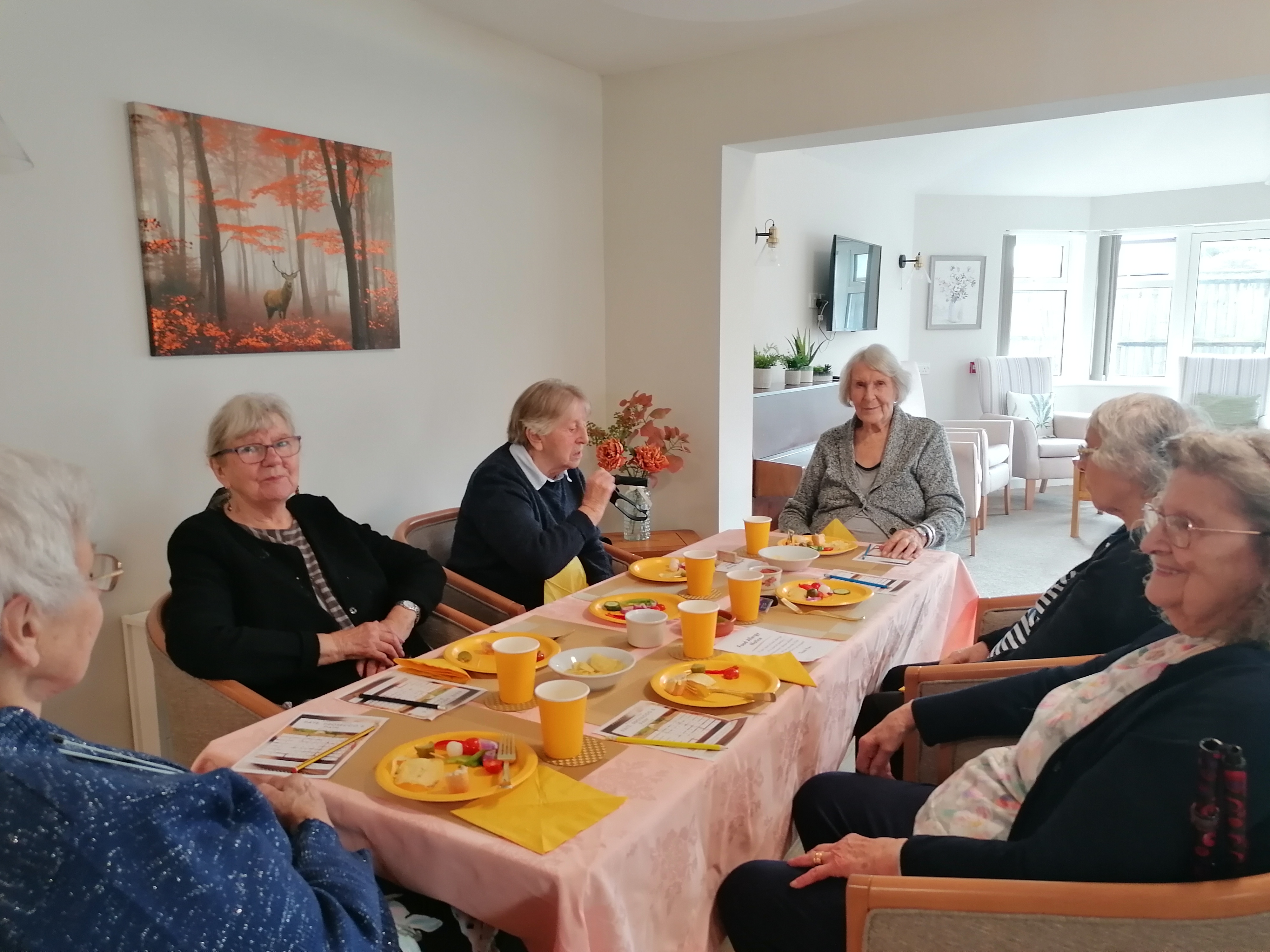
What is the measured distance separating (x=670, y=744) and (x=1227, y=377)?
7.54 metres

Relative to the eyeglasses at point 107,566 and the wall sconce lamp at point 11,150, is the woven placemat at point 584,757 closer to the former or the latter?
the eyeglasses at point 107,566

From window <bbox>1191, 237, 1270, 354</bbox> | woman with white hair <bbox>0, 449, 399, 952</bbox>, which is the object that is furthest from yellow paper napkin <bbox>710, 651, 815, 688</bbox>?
window <bbox>1191, 237, 1270, 354</bbox>

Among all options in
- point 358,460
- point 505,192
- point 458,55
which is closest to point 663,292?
point 505,192

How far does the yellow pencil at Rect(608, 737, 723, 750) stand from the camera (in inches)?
48.3

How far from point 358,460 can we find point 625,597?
1276 mm

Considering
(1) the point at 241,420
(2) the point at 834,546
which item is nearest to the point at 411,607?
(1) the point at 241,420

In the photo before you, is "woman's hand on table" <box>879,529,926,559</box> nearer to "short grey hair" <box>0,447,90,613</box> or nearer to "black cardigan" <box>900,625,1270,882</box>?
"black cardigan" <box>900,625,1270,882</box>

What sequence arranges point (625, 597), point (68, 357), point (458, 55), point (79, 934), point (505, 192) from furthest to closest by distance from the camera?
point (505, 192), point (458, 55), point (68, 357), point (625, 597), point (79, 934)

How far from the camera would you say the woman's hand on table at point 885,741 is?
1.71 metres

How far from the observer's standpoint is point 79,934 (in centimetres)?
68

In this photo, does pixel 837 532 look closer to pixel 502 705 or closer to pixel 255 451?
pixel 502 705

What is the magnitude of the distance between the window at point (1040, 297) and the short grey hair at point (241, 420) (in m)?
7.15

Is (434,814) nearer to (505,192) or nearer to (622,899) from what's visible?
(622,899)

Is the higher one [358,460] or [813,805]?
[358,460]
